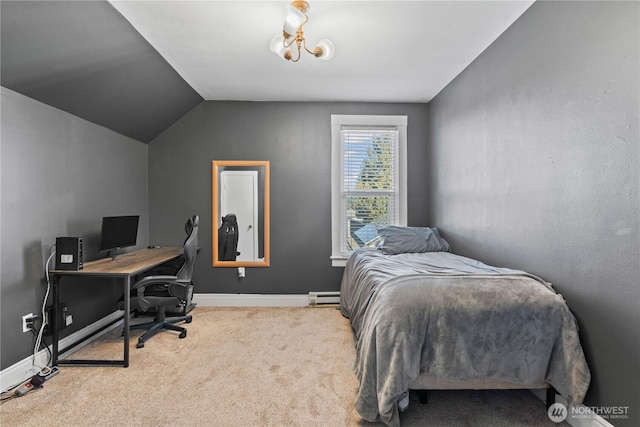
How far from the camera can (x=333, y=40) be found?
2.48 m

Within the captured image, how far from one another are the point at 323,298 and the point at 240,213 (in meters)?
1.51

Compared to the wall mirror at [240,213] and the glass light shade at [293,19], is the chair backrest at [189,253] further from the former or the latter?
the glass light shade at [293,19]

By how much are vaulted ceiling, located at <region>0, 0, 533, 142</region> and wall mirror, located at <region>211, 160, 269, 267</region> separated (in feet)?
3.09

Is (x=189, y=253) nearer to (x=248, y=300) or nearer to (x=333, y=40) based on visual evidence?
(x=248, y=300)

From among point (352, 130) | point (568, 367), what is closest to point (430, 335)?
point (568, 367)

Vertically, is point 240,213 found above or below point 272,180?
below

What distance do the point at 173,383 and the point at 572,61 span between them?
130 inches

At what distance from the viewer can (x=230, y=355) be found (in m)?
2.51

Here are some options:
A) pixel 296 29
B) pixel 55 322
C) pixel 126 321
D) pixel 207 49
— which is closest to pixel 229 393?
pixel 126 321

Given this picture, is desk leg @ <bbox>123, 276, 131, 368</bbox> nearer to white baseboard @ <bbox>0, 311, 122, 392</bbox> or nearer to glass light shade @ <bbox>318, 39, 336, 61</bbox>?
white baseboard @ <bbox>0, 311, 122, 392</bbox>

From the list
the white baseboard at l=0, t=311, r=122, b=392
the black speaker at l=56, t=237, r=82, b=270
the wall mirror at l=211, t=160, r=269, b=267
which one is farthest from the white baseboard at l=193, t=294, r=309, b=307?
the black speaker at l=56, t=237, r=82, b=270

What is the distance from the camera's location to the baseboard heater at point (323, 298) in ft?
12.4

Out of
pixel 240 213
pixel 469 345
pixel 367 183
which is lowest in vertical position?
pixel 469 345

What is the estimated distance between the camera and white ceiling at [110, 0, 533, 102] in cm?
208
